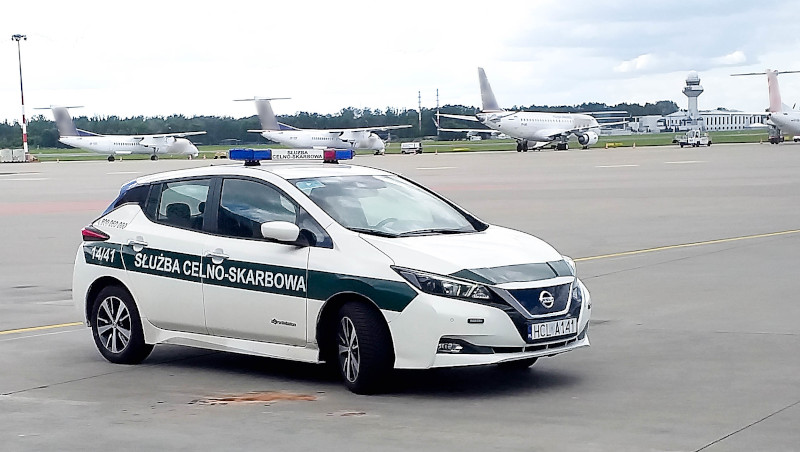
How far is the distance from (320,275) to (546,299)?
1.58 metres

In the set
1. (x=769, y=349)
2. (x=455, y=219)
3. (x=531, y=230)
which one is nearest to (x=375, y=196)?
(x=455, y=219)

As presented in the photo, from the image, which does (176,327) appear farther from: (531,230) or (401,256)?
(531,230)

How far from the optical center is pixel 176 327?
9.84 meters

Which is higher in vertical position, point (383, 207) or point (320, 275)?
point (383, 207)

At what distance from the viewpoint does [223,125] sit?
115812 millimetres

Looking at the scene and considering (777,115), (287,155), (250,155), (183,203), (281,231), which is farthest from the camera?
(777,115)

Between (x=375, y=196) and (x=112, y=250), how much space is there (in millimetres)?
2261

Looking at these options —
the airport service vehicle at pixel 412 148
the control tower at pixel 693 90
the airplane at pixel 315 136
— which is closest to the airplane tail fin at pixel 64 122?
the airplane at pixel 315 136

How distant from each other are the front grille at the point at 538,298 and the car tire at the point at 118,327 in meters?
3.33

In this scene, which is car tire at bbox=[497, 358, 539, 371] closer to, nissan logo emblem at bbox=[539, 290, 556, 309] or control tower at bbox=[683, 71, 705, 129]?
nissan logo emblem at bbox=[539, 290, 556, 309]

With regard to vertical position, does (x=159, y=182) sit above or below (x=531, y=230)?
above

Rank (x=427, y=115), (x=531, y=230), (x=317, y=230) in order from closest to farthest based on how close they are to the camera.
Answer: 1. (x=317, y=230)
2. (x=531, y=230)
3. (x=427, y=115)

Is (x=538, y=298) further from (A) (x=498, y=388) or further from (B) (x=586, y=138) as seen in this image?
(B) (x=586, y=138)

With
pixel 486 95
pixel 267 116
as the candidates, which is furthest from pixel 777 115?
pixel 267 116
